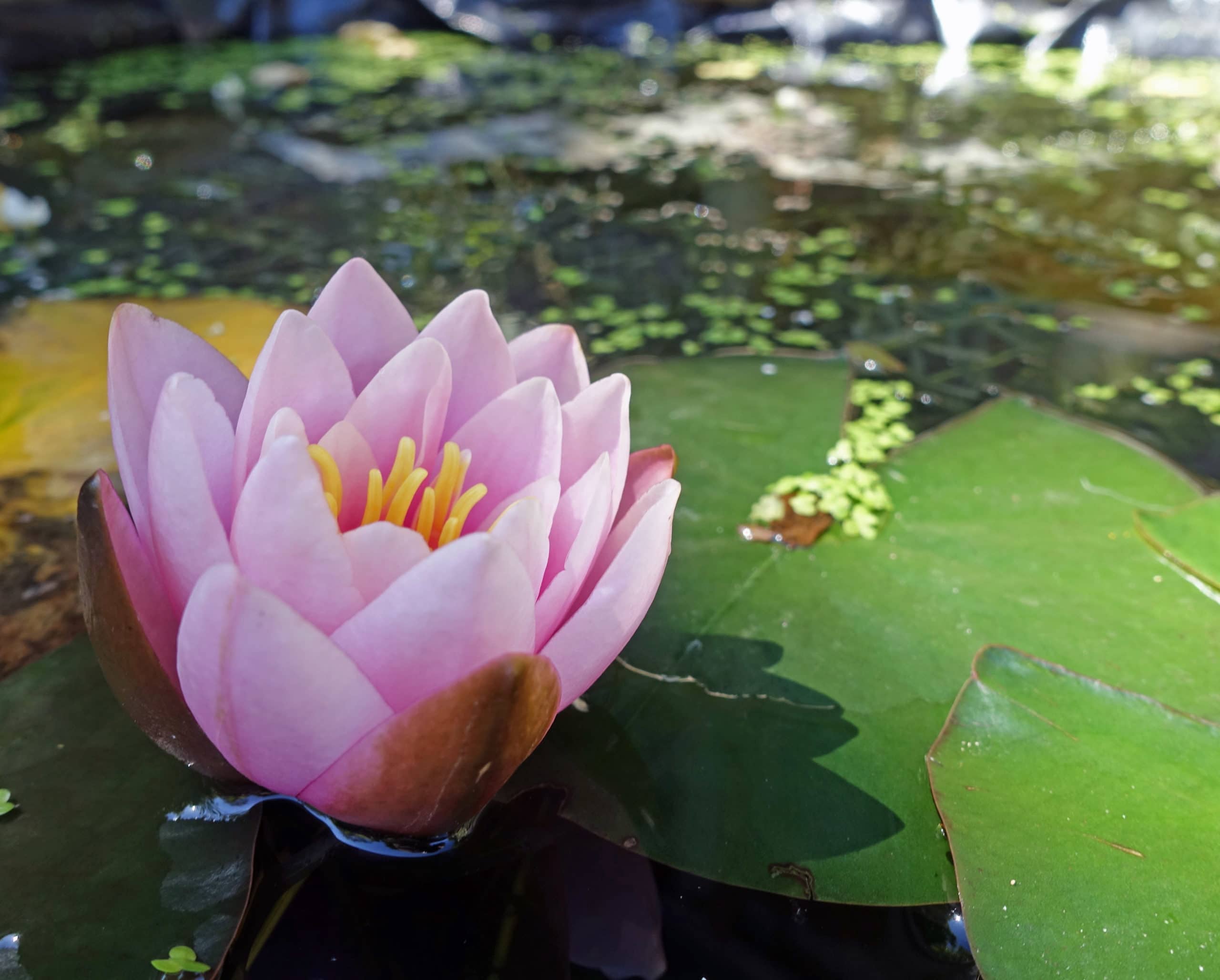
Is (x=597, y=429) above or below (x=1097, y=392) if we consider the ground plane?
above

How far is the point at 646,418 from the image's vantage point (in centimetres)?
128

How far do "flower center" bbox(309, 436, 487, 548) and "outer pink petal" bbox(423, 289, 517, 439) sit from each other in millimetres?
96

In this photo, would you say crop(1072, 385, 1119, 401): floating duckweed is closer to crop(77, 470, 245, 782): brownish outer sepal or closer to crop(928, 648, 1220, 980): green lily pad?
crop(928, 648, 1220, 980): green lily pad

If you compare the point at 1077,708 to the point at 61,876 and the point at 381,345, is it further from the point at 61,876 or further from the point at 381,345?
the point at 61,876

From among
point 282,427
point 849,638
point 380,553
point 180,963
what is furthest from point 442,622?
point 849,638

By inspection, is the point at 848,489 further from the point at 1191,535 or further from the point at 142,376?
the point at 142,376

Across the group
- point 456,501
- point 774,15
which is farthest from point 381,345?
point 774,15

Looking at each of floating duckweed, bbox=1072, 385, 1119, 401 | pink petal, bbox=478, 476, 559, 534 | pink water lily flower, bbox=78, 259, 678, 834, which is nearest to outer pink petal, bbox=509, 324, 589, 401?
pink water lily flower, bbox=78, 259, 678, 834

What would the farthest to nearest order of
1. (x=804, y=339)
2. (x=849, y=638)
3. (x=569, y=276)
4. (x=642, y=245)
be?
1. (x=642, y=245)
2. (x=569, y=276)
3. (x=804, y=339)
4. (x=849, y=638)

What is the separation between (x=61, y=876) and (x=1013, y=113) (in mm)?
3696

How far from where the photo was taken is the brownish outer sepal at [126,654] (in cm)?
59

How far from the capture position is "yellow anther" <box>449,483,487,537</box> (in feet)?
2.14

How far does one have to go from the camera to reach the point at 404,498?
65 centimetres

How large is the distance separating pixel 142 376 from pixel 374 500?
22 centimetres
